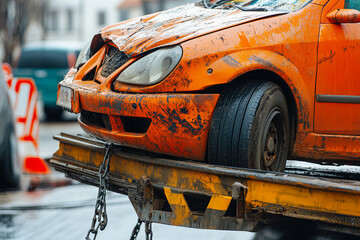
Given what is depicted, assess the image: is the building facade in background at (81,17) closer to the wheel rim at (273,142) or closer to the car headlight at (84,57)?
the car headlight at (84,57)

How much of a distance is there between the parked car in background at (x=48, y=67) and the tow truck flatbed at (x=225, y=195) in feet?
38.4

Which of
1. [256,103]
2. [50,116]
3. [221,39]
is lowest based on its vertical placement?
[50,116]

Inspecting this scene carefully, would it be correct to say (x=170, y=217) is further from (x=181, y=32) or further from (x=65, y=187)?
(x=65, y=187)

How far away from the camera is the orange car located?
3.50 metres

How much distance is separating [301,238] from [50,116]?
11476 millimetres

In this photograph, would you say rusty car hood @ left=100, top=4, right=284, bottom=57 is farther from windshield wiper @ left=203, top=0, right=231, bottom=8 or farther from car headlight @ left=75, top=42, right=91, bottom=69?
car headlight @ left=75, top=42, right=91, bottom=69

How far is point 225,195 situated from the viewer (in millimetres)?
3299

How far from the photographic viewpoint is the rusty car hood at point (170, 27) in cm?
365

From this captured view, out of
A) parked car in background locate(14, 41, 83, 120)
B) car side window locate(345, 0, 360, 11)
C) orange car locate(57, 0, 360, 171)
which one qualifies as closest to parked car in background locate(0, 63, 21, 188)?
orange car locate(57, 0, 360, 171)

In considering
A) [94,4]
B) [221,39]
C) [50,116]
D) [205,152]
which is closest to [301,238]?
[205,152]

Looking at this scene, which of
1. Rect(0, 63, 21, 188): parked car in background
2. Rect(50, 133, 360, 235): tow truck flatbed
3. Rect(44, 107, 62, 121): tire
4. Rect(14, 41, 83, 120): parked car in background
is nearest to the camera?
Rect(50, 133, 360, 235): tow truck flatbed

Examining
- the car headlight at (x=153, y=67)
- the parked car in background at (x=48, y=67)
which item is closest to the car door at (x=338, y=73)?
the car headlight at (x=153, y=67)

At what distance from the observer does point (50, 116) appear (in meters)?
15.7

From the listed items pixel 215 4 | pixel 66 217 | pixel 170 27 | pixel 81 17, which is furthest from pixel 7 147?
pixel 81 17
